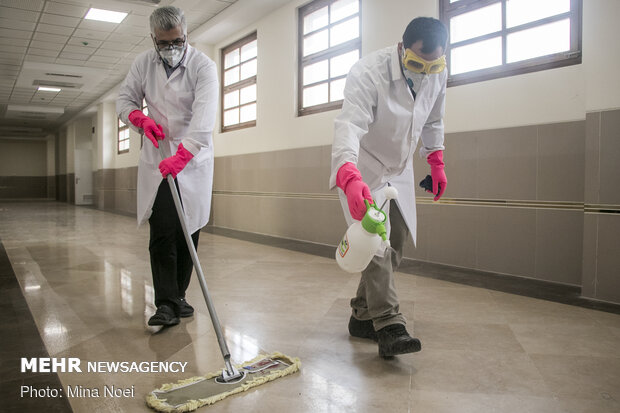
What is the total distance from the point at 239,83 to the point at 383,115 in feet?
17.3

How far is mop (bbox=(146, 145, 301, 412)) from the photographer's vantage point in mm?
1398

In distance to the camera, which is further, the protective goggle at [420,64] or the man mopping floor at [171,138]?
the man mopping floor at [171,138]

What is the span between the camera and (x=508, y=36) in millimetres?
3420

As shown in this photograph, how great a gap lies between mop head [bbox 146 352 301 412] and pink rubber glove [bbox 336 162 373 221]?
62cm

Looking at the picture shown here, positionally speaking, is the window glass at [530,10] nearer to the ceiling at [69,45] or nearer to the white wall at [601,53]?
the white wall at [601,53]

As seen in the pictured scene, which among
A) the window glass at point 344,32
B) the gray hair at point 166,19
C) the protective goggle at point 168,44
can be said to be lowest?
the protective goggle at point 168,44

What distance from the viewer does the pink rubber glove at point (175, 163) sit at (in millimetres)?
1992

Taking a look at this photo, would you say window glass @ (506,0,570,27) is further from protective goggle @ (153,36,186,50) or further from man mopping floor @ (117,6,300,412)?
protective goggle @ (153,36,186,50)

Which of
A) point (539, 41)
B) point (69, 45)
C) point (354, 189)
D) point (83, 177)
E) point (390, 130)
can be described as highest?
point (69, 45)

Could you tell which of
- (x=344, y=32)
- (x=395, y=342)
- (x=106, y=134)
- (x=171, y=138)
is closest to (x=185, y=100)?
(x=171, y=138)

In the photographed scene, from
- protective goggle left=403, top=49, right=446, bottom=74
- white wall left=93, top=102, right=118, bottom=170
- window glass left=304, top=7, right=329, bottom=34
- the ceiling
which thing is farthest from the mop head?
white wall left=93, top=102, right=118, bottom=170

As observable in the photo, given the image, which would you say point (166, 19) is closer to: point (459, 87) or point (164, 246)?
point (164, 246)

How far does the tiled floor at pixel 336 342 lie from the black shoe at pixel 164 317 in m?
0.04

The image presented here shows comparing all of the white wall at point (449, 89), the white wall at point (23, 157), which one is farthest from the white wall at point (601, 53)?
the white wall at point (23, 157)
